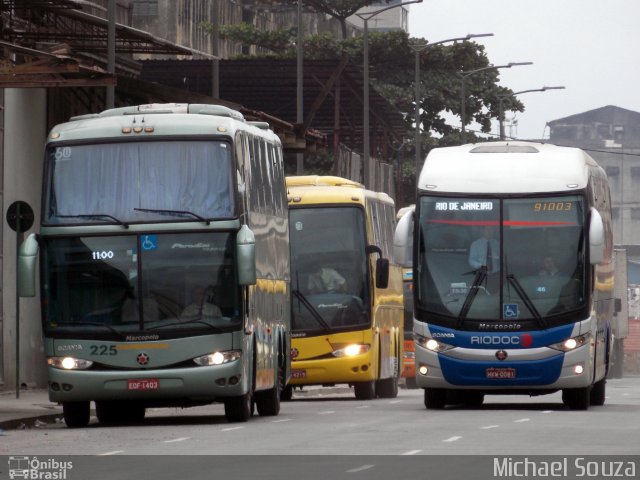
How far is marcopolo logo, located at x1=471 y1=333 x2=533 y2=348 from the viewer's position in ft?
87.2

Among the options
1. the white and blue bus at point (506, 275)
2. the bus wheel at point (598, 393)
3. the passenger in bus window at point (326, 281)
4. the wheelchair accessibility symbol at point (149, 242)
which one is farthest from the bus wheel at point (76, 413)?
the passenger in bus window at point (326, 281)

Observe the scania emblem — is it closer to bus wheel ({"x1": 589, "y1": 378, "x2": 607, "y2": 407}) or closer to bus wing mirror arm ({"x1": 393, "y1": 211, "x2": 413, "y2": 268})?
bus wing mirror arm ({"x1": 393, "y1": 211, "x2": 413, "y2": 268})

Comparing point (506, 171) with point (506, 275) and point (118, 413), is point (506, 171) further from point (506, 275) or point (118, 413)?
point (118, 413)

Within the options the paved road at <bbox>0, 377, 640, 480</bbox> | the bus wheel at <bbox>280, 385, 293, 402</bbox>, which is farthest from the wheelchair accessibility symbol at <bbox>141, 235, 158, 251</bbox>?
the bus wheel at <bbox>280, 385, 293, 402</bbox>

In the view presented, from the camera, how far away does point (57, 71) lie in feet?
82.4

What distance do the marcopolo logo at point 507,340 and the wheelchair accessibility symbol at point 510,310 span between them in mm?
277

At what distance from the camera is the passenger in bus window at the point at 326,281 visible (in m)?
34.0

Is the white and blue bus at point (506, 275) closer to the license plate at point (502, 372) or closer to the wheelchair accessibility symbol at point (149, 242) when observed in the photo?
the license plate at point (502, 372)

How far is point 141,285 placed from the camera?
23422mm

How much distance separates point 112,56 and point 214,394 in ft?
33.6

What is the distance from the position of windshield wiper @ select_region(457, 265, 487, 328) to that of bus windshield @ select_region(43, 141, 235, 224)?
15.1ft
